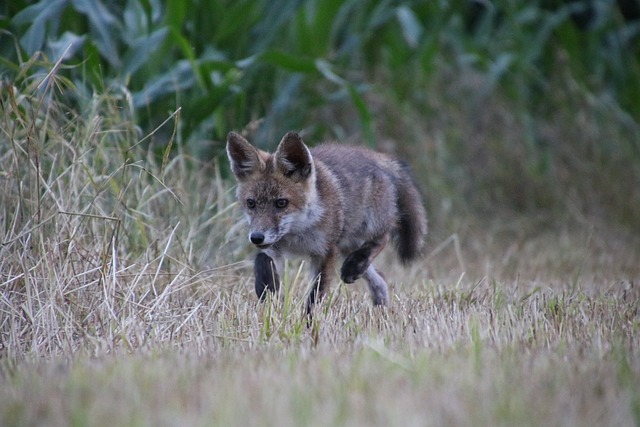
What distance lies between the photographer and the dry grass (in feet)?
9.82

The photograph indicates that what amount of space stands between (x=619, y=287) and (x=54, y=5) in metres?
4.54

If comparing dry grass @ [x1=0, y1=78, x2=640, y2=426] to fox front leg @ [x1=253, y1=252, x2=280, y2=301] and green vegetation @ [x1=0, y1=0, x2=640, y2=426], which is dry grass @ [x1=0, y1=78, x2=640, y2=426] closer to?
green vegetation @ [x1=0, y1=0, x2=640, y2=426]

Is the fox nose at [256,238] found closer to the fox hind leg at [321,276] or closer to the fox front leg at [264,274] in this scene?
the fox front leg at [264,274]

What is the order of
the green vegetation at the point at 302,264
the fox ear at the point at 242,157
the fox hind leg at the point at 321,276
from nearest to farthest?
the green vegetation at the point at 302,264, the fox hind leg at the point at 321,276, the fox ear at the point at 242,157

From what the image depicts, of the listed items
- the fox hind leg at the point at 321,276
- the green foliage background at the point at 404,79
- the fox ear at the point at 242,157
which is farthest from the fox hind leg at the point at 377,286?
the green foliage background at the point at 404,79

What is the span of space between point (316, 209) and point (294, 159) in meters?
0.35

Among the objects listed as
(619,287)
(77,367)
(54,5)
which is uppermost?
(54,5)

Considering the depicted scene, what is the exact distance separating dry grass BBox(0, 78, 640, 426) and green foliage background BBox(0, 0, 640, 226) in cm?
73

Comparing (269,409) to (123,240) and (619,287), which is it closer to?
(123,240)

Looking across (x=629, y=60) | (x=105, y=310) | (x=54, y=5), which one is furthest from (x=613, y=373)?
(x=629, y=60)

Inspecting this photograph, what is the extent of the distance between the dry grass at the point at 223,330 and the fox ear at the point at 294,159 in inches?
28.9

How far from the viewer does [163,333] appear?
4363 mm

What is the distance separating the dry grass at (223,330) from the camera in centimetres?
299

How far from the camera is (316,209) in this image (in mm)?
5574
